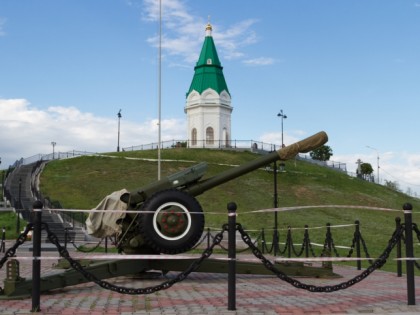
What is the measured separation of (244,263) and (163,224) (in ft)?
6.19

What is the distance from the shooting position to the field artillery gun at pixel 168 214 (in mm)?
9555

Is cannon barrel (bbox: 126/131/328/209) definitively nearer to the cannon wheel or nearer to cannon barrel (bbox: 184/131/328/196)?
cannon barrel (bbox: 184/131/328/196)

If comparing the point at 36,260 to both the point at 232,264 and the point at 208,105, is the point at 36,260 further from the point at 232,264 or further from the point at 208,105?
the point at 208,105

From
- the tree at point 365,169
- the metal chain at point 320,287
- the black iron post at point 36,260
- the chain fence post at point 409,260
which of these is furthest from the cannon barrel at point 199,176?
the tree at point 365,169

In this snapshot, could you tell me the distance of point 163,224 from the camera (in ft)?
31.4

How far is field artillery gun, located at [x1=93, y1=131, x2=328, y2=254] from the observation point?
9555 mm

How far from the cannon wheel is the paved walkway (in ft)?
2.68

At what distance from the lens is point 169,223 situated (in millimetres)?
9602

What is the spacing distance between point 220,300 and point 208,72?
79.7 m

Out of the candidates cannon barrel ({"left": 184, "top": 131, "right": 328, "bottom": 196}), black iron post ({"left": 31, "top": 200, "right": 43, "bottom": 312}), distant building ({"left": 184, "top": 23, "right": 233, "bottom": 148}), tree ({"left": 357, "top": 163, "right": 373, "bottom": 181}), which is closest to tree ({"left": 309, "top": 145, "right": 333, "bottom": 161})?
tree ({"left": 357, "top": 163, "right": 373, "bottom": 181})

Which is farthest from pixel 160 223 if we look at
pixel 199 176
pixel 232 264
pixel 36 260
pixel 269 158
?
pixel 36 260

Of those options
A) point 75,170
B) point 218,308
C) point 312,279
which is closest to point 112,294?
point 218,308

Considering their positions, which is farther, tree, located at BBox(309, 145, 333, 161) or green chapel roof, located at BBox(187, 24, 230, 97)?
tree, located at BBox(309, 145, 333, 161)

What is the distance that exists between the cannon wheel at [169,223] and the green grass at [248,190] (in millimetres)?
19007
